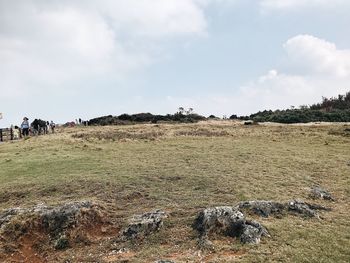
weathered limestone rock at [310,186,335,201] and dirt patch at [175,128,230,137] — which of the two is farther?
dirt patch at [175,128,230,137]

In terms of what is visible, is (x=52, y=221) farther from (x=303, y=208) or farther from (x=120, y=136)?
(x=120, y=136)

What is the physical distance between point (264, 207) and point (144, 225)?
142 inches

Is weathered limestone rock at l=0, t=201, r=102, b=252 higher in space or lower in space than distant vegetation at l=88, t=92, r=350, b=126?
lower

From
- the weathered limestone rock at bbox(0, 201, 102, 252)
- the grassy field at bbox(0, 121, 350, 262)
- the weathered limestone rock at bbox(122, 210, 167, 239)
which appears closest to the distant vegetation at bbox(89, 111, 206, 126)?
the grassy field at bbox(0, 121, 350, 262)

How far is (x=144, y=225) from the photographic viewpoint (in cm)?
1277

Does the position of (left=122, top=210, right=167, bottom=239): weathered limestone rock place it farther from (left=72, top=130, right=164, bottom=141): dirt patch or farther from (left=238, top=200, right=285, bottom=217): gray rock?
(left=72, top=130, right=164, bottom=141): dirt patch

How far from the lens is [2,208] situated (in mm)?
16250

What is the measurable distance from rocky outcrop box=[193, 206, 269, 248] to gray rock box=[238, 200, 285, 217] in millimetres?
920

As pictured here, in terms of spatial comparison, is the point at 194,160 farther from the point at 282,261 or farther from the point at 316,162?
the point at 282,261

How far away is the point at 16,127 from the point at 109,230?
33.0m

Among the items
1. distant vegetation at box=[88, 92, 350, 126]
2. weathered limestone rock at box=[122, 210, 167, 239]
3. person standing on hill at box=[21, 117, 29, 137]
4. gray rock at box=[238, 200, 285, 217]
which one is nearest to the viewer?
weathered limestone rock at box=[122, 210, 167, 239]

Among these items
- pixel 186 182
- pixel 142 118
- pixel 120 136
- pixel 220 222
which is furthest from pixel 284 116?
pixel 220 222

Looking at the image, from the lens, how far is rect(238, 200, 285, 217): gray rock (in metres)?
13.4

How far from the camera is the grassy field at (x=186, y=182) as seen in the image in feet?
37.1
